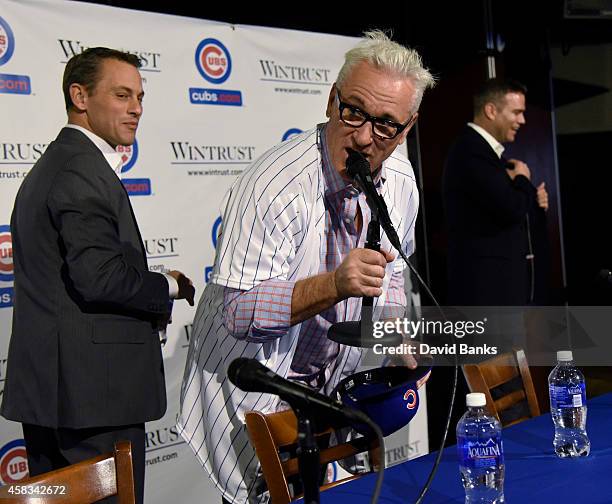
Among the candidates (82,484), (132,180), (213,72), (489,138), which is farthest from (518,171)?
(82,484)

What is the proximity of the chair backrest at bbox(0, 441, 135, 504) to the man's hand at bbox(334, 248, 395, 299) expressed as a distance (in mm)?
509

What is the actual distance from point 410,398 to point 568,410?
365 mm

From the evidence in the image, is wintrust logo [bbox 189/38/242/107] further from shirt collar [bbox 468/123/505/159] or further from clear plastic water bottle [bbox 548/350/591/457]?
clear plastic water bottle [bbox 548/350/591/457]

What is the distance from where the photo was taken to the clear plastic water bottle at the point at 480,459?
1258mm

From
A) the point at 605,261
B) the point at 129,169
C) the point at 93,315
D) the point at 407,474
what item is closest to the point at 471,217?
the point at 129,169

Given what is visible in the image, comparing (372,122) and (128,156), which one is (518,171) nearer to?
(128,156)

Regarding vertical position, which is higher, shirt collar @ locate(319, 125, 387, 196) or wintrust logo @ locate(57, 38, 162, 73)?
wintrust logo @ locate(57, 38, 162, 73)

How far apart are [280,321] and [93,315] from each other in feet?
2.31

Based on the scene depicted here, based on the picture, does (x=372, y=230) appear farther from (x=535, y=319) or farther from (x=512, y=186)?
(x=535, y=319)

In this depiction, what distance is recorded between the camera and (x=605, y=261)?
5879 mm

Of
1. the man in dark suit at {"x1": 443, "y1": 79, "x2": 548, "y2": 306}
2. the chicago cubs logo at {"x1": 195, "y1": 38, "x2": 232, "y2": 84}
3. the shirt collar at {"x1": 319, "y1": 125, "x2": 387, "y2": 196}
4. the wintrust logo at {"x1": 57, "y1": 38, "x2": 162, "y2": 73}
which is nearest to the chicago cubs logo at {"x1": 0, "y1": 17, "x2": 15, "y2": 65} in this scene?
the wintrust logo at {"x1": 57, "y1": 38, "x2": 162, "y2": 73}

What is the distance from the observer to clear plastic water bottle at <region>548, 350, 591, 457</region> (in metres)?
1.50

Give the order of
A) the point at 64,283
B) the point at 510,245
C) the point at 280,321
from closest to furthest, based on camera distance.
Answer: the point at 280,321 < the point at 64,283 < the point at 510,245

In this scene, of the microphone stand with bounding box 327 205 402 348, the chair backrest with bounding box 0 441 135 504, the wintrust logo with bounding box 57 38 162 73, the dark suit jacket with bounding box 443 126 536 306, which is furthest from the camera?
the dark suit jacket with bounding box 443 126 536 306
